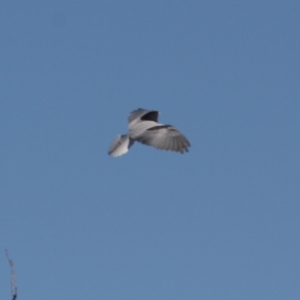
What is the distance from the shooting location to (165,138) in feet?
55.3

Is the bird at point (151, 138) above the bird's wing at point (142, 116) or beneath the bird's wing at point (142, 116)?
beneath

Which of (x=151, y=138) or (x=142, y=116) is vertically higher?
(x=142, y=116)

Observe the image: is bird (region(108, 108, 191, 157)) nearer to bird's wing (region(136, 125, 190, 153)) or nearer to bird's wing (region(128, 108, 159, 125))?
bird's wing (region(136, 125, 190, 153))

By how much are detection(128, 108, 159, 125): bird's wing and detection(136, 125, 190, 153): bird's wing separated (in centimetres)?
123

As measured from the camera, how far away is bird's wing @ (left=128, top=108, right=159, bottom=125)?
18447mm

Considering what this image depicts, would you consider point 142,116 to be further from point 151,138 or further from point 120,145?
point 151,138

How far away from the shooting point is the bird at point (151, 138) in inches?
658

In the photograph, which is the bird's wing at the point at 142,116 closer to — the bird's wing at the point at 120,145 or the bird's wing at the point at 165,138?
the bird's wing at the point at 120,145

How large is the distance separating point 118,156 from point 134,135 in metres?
0.65

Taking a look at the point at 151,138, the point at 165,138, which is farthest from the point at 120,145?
the point at 165,138

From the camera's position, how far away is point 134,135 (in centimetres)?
1714

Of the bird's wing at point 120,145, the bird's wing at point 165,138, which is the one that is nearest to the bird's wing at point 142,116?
the bird's wing at point 120,145

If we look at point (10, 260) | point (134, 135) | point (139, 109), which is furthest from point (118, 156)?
point (10, 260)

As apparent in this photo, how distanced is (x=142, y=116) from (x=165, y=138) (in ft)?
6.03
